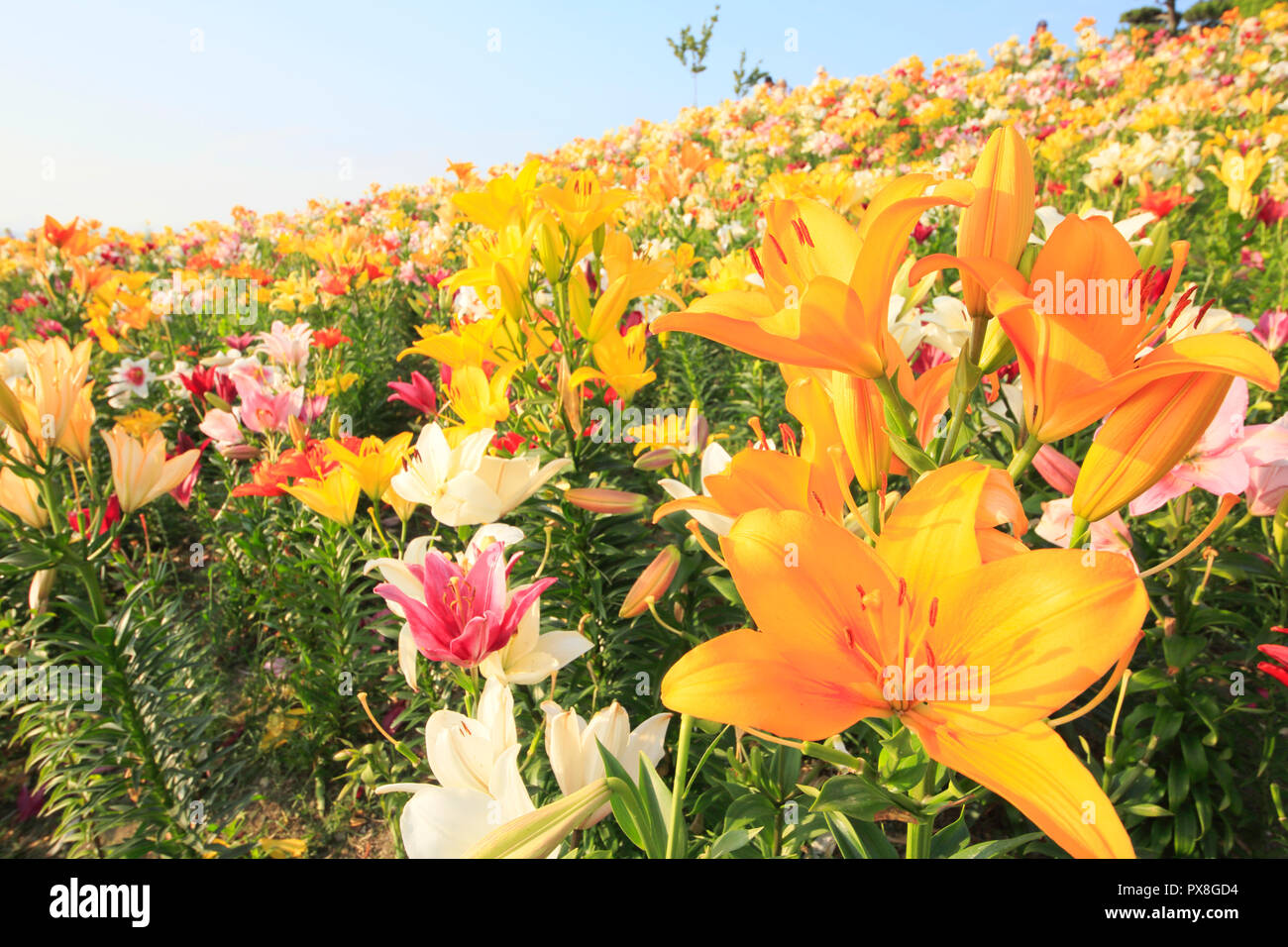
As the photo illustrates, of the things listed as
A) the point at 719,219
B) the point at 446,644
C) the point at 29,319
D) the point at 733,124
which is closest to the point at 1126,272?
the point at 446,644

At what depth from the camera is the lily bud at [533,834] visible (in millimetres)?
480

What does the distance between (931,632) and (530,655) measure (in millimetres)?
501

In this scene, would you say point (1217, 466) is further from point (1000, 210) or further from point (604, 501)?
point (604, 501)

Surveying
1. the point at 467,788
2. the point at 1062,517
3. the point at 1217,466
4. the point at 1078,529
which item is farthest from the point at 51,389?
the point at 1217,466

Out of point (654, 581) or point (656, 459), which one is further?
point (656, 459)

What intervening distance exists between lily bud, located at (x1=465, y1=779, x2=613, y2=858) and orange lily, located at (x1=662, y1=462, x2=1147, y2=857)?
14 centimetres

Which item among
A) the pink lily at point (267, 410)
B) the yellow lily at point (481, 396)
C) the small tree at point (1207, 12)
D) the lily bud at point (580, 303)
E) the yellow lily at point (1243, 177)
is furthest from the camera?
the small tree at point (1207, 12)

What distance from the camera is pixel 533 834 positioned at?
0.49m

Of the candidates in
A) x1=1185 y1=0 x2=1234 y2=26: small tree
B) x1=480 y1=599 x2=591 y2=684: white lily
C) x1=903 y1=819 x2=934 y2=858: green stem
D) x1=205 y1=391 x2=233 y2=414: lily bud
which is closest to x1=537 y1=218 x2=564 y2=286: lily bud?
x1=480 y1=599 x2=591 y2=684: white lily

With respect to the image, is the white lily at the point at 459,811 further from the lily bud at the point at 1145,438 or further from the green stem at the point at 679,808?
the lily bud at the point at 1145,438

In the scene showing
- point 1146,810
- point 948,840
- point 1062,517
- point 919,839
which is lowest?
point 1146,810

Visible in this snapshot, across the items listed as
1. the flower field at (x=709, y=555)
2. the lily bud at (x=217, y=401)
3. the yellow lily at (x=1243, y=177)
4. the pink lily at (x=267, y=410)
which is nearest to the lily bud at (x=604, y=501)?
the flower field at (x=709, y=555)

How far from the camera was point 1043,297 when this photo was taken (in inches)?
19.0
